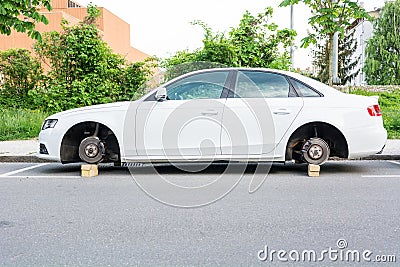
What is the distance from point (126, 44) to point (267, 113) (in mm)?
41285

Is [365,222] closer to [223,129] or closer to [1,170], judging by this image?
[223,129]

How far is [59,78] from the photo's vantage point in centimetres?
1407

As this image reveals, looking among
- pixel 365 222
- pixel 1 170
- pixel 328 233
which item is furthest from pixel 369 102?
pixel 1 170

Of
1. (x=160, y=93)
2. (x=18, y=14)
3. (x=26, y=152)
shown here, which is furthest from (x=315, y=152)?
(x=18, y=14)

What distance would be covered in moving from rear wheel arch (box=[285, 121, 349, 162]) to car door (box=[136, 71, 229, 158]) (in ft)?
3.94

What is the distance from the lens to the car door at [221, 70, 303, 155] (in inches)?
274

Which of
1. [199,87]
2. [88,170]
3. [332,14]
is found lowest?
[88,170]

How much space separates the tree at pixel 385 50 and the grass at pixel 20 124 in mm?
33550

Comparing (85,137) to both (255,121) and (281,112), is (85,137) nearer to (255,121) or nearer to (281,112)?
(255,121)

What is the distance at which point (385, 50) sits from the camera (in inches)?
1604

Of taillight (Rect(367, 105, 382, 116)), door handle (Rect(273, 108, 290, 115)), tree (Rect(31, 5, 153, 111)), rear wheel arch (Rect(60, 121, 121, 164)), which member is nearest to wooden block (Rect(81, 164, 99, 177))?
rear wheel arch (Rect(60, 121, 121, 164))

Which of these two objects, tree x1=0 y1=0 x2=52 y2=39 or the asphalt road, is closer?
the asphalt road

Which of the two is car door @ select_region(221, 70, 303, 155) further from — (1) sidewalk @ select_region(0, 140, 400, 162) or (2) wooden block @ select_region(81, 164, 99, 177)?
(1) sidewalk @ select_region(0, 140, 400, 162)

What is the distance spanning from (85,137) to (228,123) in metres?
2.36
